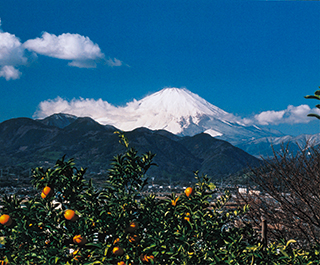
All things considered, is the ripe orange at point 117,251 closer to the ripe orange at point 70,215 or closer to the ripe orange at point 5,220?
the ripe orange at point 70,215

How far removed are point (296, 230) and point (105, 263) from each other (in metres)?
4.17

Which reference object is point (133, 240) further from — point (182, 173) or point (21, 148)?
point (21, 148)

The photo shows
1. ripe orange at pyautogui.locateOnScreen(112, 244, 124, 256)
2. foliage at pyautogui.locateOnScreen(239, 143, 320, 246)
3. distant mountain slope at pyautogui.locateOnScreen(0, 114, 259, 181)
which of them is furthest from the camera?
distant mountain slope at pyautogui.locateOnScreen(0, 114, 259, 181)

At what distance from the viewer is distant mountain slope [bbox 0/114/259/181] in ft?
333

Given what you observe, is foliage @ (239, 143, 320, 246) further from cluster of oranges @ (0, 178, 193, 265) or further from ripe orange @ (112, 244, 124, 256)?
ripe orange @ (112, 244, 124, 256)

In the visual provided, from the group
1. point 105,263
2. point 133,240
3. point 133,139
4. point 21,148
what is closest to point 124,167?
point 133,240

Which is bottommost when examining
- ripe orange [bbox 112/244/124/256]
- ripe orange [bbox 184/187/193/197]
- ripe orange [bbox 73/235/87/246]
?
ripe orange [bbox 112/244/124/256]

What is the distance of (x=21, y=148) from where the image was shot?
127875 mm

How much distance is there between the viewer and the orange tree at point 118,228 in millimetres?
1773

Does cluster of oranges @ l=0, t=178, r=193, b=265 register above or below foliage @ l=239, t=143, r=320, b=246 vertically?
below

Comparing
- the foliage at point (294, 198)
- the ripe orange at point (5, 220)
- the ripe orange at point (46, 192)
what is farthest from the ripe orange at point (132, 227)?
the foliage at point (294, 198)

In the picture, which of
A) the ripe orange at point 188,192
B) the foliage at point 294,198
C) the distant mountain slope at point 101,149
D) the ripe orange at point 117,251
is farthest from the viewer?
the distant mountain slope at point 101,149

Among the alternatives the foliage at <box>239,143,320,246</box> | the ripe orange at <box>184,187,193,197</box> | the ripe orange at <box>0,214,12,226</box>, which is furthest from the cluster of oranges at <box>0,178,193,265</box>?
the foliage at <box>239,143,320,246</box>

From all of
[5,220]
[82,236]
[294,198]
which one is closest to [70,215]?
[82,236]
